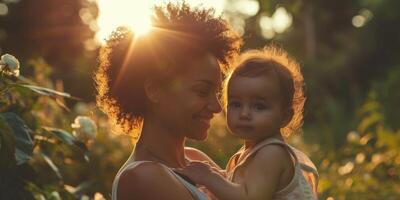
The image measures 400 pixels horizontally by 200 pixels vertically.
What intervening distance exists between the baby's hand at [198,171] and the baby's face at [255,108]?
27 centimetres

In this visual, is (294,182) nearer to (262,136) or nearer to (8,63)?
(262,136)

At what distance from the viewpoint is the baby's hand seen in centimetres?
307

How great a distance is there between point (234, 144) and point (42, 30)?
47.8 ft

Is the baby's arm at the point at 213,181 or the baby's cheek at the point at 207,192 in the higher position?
the baby's arm at the point at 213,181

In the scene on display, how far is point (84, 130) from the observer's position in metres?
4.25

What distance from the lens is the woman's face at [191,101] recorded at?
3.12 metres

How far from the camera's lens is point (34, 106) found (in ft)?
14.5

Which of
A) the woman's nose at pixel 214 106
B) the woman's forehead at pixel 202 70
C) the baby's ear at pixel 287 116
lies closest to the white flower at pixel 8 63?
the woman's forehead at pixel 202 70

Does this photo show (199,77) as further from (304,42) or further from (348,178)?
(304,42)

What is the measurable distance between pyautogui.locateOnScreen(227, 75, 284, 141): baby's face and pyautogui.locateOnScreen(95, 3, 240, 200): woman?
4.8 inches

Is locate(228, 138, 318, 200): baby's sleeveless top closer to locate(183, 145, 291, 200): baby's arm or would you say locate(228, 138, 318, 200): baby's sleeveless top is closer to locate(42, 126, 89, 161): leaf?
locate(183, 145, 291, 200): baby's arm

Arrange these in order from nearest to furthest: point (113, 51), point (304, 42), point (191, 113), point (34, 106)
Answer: point (191, 113), point (113, 51), point (34, 106), point (304, 42)

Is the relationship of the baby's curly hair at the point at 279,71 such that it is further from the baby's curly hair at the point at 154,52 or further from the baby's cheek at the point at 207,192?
the baby's cheek at the point at 207,192

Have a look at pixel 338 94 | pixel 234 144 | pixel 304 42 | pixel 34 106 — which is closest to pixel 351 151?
pixel 234 144
